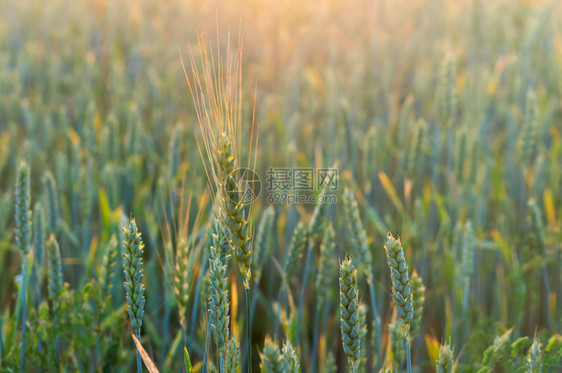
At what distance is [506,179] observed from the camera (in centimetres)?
181

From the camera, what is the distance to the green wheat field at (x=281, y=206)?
75 centimetres

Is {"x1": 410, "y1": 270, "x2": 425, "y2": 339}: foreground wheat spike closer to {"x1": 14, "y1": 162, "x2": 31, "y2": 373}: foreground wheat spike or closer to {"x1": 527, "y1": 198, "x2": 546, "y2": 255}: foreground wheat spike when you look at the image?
{"x1": 527, "y1": 198, "x2": 546, "y2": 255}: foreground wheat spike

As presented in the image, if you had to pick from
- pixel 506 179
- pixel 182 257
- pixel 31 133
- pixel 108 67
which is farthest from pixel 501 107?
pixel 108 67

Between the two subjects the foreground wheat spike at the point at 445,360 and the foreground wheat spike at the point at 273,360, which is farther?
the foreground wheat spike at the point at 445,360

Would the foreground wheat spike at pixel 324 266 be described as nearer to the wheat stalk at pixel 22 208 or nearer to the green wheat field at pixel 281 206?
the green wheat field at pixel 281 206

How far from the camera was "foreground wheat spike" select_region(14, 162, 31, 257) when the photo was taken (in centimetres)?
78

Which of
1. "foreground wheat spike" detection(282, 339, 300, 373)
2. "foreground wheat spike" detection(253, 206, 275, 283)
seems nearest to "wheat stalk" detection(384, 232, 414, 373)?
"foreground wheat spike" detection(282, 339, 300, 373)

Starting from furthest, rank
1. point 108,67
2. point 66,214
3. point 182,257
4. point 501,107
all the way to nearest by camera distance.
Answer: point 108,67, point 501,107, point 66,214, point 182,257

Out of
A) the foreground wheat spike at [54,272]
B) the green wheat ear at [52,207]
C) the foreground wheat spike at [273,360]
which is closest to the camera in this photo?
the foreground wheat spike at [273,360]

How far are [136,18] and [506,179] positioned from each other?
2447mm

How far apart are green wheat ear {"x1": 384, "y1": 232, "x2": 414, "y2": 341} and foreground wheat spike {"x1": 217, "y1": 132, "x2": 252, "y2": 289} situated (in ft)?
0.64

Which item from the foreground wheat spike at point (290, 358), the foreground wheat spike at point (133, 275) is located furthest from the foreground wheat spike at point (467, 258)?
the foreground wheat spike at point (133, 275)

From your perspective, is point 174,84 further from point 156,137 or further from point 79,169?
point 79,169

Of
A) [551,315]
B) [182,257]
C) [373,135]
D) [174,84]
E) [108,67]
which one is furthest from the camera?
[108,67]
